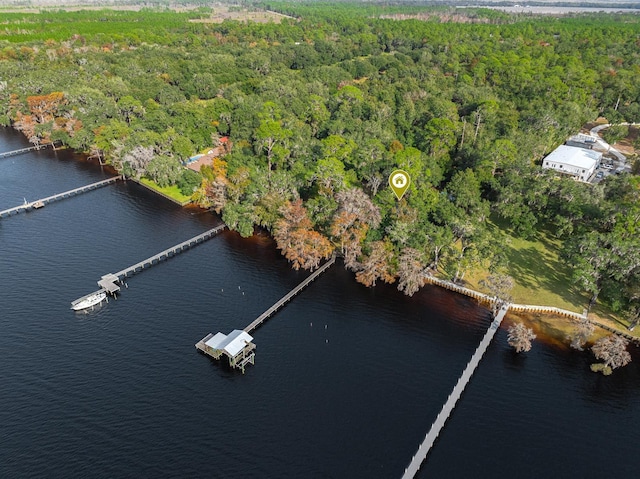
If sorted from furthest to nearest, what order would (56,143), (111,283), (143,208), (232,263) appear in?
(56,143), (143,208), (232,263), (111,283)

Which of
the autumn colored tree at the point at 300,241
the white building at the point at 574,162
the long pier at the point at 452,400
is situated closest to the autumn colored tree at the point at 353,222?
the autumn colored tree at the point at 300,241

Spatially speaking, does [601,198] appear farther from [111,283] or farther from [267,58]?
[267,58]

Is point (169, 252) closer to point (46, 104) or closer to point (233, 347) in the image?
point (233, 347)

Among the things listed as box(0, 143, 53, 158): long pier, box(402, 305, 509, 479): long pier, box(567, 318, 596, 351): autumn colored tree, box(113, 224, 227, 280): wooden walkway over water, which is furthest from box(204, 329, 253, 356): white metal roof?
box(0, 143, 53, 158): long pier

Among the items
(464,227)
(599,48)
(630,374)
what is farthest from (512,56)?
(630,374)

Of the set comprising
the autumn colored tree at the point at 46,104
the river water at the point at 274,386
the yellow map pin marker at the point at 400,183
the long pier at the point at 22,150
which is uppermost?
the autumn colored tree at the point at 46,104

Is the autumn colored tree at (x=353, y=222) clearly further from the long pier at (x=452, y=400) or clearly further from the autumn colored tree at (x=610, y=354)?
the autumn colored tree at (x=610, y=354)
